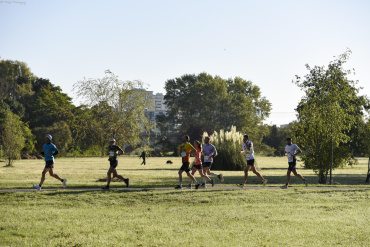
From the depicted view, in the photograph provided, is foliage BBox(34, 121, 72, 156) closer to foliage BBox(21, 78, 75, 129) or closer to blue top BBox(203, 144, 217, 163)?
foliage BBox(21, 78, 75, 129)

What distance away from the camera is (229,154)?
120 feet

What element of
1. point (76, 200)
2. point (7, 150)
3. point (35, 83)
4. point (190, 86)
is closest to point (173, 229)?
point (76, 200)

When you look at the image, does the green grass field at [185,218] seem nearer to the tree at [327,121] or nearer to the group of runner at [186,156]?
the group of runner at [186,156]

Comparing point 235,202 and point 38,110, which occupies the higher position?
point 38,110

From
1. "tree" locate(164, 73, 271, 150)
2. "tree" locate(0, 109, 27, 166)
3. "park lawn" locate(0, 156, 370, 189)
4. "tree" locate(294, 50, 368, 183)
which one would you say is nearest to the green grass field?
"park lawn" locate(0, 156, 370, 189)

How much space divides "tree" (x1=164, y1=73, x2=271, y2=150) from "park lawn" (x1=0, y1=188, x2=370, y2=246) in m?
69.9

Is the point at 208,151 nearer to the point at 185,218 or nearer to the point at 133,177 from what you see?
the point at 185,218

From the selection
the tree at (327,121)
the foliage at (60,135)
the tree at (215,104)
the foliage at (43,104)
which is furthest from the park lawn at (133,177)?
the tree at (215,104)

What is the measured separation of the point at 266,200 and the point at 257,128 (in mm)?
74586

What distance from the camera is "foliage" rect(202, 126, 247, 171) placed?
3656 centimetres

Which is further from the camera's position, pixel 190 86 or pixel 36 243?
pixel 190 86

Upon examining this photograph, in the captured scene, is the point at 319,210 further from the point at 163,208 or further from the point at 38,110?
the point at 38,110

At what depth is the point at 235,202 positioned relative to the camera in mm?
14289

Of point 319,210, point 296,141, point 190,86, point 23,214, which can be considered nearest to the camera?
point 23,214
